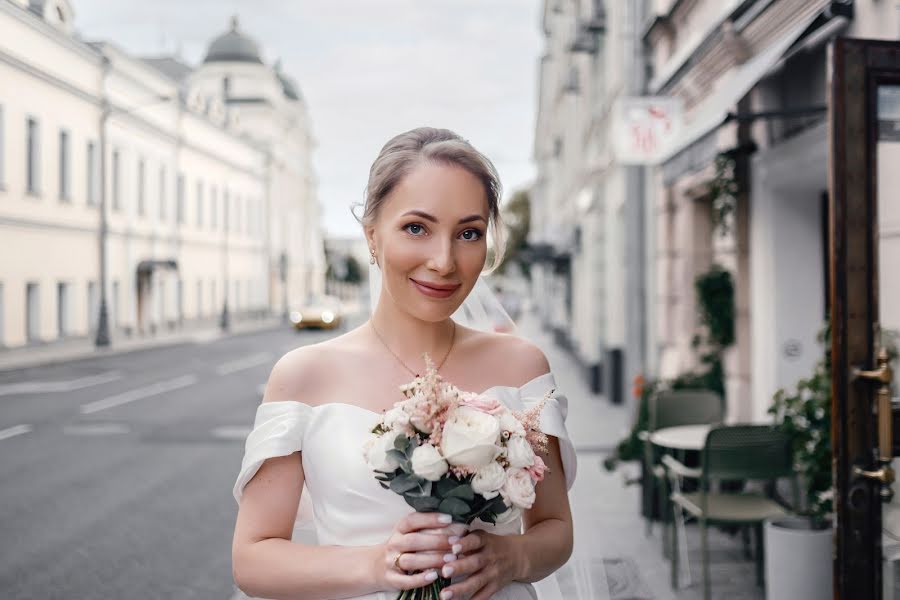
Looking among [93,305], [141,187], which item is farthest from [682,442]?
[141,187]

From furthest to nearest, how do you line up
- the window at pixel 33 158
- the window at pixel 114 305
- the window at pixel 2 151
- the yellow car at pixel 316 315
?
the yellow car at pixel 316 315
the window at pixel 114 305
the window at pixel 33 158
the window at pixel 2 151

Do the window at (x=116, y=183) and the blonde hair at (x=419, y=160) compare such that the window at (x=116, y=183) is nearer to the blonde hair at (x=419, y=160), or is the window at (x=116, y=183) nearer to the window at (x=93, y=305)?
the window at (x=93, y=305)

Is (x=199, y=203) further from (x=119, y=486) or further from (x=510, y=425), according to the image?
(x=510, y=425)

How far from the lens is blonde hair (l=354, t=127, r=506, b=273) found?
203 cm

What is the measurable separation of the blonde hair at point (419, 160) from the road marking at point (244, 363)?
59.8 feet

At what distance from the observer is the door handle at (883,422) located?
3.21 metres

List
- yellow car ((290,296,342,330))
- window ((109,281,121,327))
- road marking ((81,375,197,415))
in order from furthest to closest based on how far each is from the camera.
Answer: yellow car ((290,296,342,330)), window ((109,281,121,327)), road marking ((81,375,197,415))

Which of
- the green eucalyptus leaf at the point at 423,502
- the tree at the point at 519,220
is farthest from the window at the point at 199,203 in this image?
the green eucalyptus leaf at the point at 423,502

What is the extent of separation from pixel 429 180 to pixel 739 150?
5.87 m

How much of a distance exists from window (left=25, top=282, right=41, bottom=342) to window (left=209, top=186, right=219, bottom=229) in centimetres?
1924

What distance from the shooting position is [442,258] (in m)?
1.94

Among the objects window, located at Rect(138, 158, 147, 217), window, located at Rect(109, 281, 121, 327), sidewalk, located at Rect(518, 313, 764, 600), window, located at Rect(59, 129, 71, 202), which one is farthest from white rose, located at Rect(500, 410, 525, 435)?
window, located at Rect(138, 158, 147, 217)

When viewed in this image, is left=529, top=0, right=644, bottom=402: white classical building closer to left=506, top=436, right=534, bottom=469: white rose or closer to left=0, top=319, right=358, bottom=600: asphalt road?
left=0, top=319, right=358, bottom=600: asphalt road

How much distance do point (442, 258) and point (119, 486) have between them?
727cm
